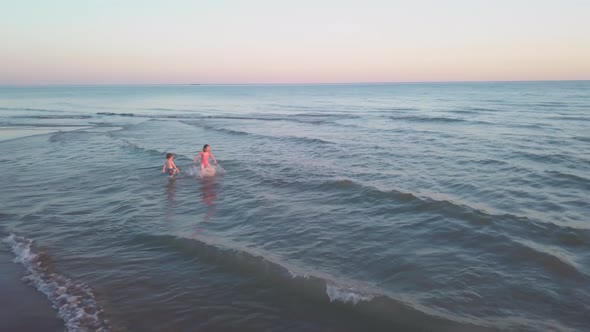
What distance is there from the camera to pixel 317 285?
25.8 ft

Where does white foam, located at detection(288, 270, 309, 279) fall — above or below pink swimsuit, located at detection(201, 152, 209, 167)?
below

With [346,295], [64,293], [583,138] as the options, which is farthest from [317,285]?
[583,138]

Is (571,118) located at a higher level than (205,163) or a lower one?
higher

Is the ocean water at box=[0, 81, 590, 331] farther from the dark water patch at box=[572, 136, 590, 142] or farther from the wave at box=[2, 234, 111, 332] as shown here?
the dark water patch at box=[572, 136, 590, 142]

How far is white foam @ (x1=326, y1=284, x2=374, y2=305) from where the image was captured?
7359mm

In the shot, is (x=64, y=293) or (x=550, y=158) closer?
(x=64, y=293)

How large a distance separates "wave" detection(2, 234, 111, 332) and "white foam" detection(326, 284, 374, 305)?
12.6 feet

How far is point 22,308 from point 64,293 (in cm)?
68

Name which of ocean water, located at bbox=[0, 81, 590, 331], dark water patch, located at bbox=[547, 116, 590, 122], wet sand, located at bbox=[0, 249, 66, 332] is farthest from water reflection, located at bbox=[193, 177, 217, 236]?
dark water patch, located at bbox=[547, 116, 590, 122]

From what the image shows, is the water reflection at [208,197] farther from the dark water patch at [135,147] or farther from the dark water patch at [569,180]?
the dark water patch at [569,180]

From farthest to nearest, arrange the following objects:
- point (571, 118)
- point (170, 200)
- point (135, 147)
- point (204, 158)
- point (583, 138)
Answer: point (571, 118), point (135, 147), point (583, 138), point (204, 158), point (170, 200)

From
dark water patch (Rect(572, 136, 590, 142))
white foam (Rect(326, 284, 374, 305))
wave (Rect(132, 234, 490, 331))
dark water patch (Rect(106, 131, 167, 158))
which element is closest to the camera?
wave (Rect(132, 234, 490, 331))

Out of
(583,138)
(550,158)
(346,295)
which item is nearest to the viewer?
(346,295)

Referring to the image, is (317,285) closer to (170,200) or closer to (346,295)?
(346,295)
